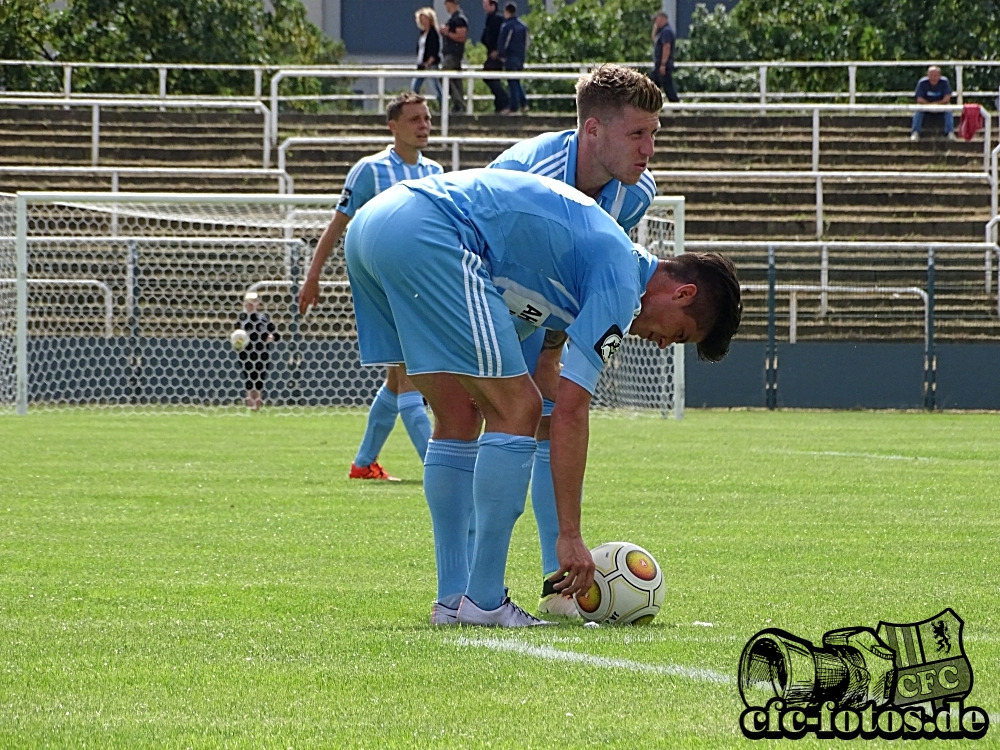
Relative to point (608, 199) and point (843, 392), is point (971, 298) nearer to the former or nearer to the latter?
point (843, 392)

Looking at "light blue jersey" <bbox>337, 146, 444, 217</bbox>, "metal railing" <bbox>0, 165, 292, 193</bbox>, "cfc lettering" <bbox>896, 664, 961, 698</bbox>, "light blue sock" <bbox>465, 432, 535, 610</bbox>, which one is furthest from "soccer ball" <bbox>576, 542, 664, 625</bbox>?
"metal railing" <bbox>0, 165, 292, 193</bbox>

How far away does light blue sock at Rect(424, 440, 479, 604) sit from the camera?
504 centimetres

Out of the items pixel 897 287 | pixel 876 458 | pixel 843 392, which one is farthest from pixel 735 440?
pixel 897 287

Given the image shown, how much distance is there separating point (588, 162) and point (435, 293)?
3.99 feet

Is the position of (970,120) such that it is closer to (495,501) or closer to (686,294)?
(686,294)

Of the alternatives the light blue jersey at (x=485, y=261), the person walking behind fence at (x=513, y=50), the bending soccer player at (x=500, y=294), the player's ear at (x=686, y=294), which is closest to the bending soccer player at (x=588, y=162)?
the bending soccer player at (x=500, y=294)

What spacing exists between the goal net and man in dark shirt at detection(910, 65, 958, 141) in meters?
8.62

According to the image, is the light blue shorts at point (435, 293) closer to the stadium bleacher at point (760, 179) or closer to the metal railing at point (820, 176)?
the stadium bleacher at point (760, 179)

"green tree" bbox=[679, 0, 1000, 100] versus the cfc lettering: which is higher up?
"green tree" bbox=[679, 0, 1000, 100]

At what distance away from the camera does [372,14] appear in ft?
192

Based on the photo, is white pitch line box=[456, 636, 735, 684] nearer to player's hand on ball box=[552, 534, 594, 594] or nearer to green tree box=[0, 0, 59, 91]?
player's hand on ball box=[552, 534, 594, 594]

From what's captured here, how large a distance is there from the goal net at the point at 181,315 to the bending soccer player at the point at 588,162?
12066 mm

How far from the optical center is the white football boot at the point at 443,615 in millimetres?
4801

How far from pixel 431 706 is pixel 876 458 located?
346 inches
